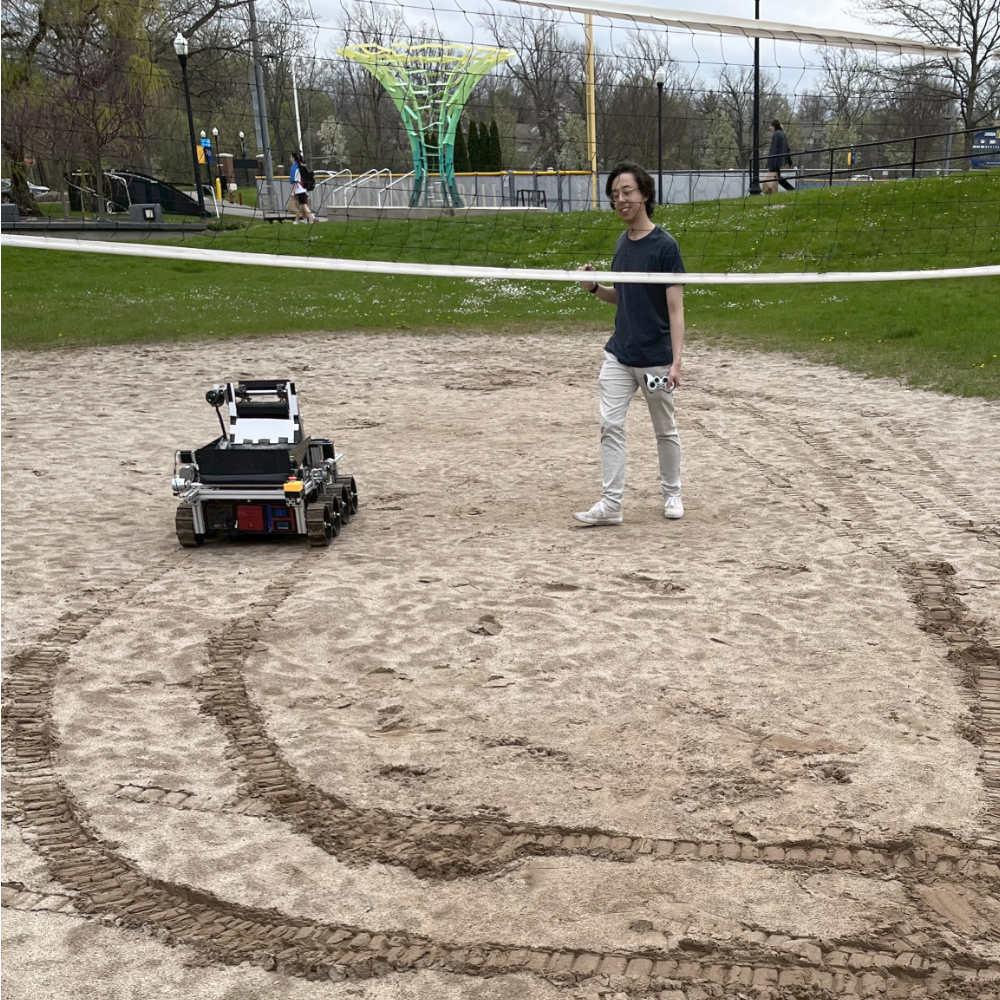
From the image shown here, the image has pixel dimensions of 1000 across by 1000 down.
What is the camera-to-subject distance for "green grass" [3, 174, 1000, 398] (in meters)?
15.1

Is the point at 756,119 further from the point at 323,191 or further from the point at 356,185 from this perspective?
the point at 323,191

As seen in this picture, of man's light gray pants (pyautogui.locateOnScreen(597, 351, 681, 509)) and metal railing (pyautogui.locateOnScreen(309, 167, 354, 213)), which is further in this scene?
metal railing (pyautogui.locateOnScreen(309, 167, 354, 213))

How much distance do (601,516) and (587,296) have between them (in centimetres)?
1351

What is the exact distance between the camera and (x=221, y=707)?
457 cm

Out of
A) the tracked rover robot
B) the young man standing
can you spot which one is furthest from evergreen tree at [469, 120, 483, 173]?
the tracked rover robot

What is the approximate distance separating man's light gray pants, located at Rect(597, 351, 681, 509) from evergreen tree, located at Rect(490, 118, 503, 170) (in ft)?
34.4

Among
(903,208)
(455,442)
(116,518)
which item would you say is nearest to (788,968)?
(116,518)

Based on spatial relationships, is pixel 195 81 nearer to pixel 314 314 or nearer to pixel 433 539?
pixel 314 314

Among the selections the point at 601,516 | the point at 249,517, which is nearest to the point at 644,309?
the point at 601,516

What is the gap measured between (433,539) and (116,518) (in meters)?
2.27

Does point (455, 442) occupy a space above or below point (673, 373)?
Result: below

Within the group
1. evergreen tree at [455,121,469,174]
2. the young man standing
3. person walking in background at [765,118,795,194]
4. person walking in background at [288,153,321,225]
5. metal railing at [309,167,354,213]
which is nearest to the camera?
the young man standing

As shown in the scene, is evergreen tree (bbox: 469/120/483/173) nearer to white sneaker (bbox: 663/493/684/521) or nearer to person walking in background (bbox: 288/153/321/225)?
person walking in background (bbox: 288/153/321/225)

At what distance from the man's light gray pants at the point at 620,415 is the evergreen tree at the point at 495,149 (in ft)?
34.4
